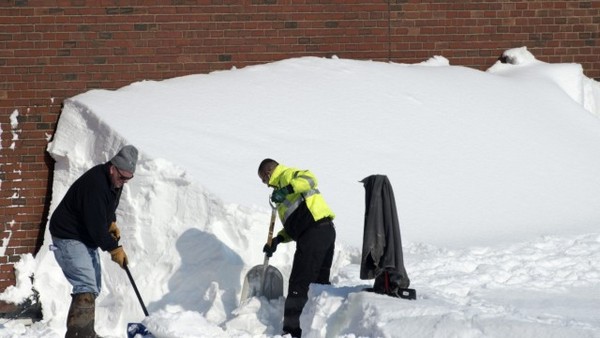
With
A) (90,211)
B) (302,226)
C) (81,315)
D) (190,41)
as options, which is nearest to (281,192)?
(302,226)

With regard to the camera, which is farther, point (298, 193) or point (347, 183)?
point (347, 183)

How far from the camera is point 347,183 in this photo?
11.0 meters

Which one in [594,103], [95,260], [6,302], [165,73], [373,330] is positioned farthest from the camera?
[594,103]

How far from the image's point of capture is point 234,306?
378 inches

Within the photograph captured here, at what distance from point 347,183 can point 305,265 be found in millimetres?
2231

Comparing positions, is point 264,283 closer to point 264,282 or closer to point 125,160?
point 264,282

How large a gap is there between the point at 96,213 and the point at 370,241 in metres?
2.02

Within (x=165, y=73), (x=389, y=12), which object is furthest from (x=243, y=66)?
(x=389, y=12)

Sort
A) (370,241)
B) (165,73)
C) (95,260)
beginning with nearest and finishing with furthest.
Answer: (370,241), (95,260), (165,73)

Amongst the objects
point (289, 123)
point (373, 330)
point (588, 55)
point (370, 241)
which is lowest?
point (373, 330)

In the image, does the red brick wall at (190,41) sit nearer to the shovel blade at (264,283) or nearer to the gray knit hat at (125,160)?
the shovel blade at (264,283)

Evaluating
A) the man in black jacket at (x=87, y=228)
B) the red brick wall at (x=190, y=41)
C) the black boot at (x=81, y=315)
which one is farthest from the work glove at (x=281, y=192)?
the red brick wall at (x=190, y=41)

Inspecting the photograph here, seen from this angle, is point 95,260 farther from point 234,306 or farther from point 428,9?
point 428,9

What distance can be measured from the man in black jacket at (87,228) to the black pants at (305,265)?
1296 mm
